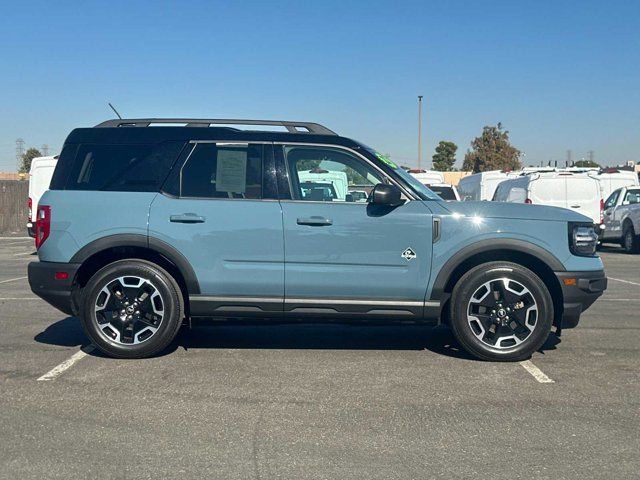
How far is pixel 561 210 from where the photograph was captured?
5922 millimetres

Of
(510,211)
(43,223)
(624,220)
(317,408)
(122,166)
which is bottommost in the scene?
(317,408)

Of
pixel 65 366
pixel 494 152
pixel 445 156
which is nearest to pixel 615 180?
pixel 65 366

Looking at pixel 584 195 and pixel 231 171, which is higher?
pixel 231 171

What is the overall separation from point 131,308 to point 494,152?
178 feet

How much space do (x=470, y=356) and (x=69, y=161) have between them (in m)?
3.90

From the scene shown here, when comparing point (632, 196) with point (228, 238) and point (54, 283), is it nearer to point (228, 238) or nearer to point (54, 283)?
point (228, 238)

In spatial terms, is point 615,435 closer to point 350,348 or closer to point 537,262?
point 537,262

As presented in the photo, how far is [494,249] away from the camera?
223 inches

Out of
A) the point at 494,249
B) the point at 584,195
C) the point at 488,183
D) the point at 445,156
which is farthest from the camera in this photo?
the point at 445,156

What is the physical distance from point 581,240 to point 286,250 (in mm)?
2498

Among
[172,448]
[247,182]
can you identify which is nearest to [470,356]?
[247,182]

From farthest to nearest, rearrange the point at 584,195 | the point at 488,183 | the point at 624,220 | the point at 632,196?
the point at 488,183 < the point at 632,196 < the point at 624,220 < the point at 584,195

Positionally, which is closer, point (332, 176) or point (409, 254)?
point (409, 254)

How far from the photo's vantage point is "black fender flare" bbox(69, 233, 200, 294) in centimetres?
573
